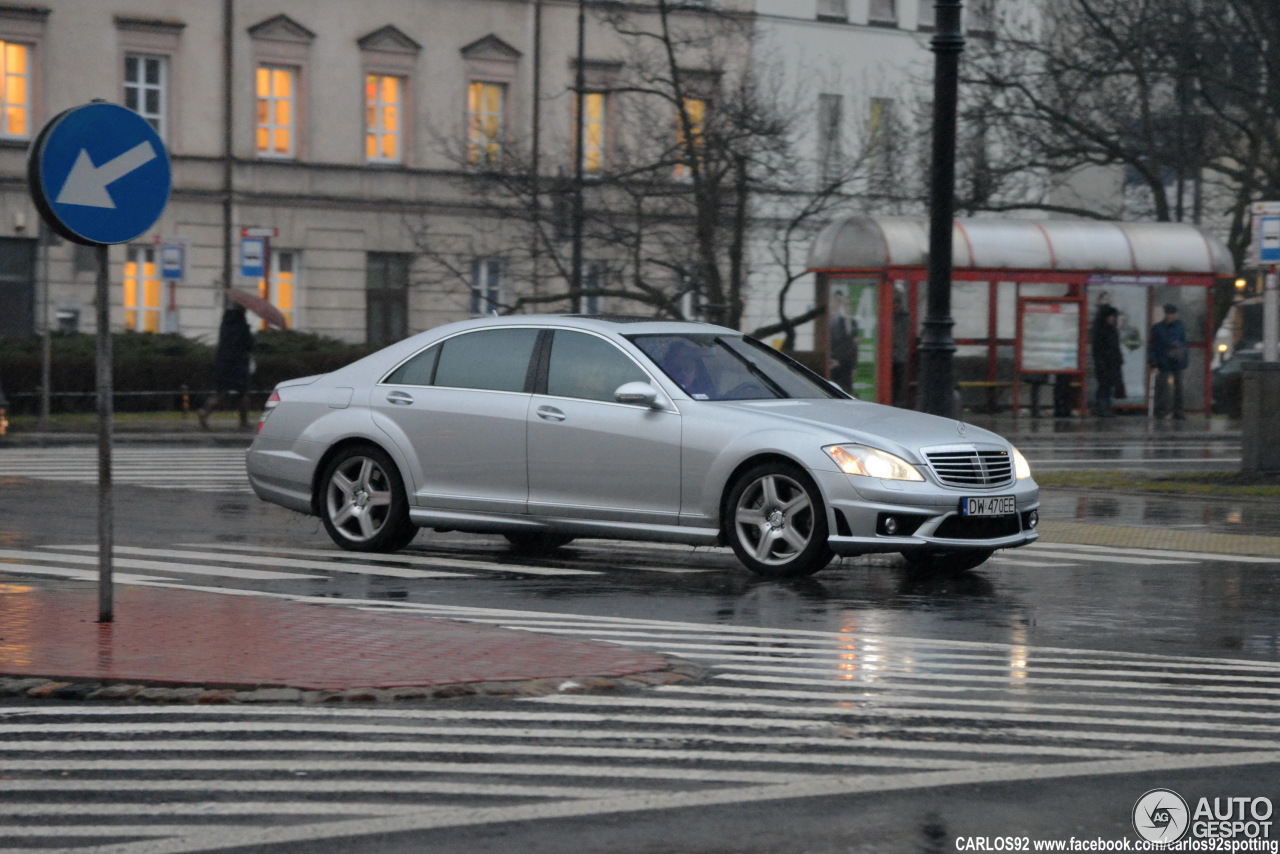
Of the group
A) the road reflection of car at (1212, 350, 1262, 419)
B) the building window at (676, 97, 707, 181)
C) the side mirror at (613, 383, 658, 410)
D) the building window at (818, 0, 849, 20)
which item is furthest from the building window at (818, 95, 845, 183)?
the side mirror at (613, 383, 658, 410)

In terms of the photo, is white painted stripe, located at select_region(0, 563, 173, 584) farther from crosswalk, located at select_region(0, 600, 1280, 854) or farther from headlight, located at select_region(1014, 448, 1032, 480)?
headlight, located at select_region(1014, 448, 1032, 480)

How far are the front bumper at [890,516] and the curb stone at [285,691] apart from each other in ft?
12.7

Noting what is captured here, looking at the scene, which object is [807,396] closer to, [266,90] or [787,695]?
[787,695]

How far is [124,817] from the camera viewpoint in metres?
5.95

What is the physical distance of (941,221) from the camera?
1727cm

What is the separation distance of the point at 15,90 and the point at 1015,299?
20394 millimetres

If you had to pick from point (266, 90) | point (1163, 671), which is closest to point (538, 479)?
point (1163, 671)

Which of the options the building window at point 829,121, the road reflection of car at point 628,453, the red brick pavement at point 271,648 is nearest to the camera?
the red brick pavement at point 271,648

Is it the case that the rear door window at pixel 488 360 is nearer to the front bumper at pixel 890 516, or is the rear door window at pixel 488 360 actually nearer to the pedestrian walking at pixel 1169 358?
the front bumper at pixel 890 516

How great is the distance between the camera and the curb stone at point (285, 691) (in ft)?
25.9

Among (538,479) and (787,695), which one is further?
(538,479)

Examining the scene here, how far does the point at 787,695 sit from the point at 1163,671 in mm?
1761

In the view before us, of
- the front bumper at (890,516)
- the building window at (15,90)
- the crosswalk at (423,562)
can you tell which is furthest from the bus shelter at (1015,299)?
the front bumper at (890,516)

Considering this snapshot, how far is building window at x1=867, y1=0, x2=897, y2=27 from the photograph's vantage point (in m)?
54.5
